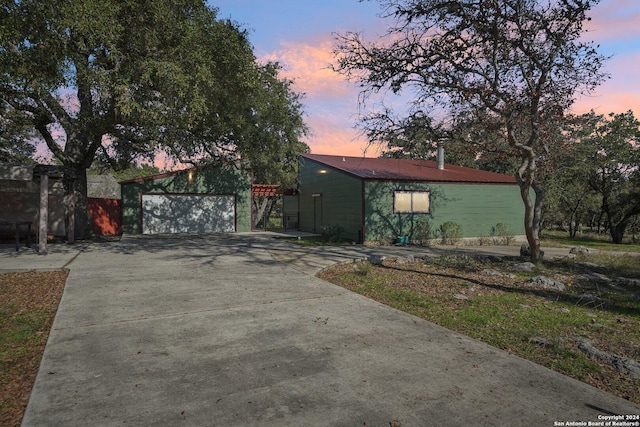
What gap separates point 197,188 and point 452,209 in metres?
14.8

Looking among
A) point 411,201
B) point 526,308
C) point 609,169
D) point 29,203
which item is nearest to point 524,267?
point 526,308

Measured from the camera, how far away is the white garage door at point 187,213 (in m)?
21.4

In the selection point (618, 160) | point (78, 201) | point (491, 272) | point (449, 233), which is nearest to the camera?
point (491, 272)

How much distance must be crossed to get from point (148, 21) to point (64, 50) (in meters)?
2.10

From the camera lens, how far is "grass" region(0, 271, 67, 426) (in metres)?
3.26

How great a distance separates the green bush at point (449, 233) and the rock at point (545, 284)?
9477mm

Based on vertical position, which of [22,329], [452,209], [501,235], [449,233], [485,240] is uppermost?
[452,209]

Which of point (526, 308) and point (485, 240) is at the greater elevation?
point (485, 240)

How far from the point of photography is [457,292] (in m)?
7.58

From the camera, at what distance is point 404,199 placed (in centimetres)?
1767

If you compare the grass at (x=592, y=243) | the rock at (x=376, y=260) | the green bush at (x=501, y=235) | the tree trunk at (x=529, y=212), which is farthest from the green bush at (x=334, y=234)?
the grass at (x=592, y=243)

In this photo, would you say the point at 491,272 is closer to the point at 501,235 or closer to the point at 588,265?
the point at 588,265

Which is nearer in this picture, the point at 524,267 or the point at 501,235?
the point at 524,267

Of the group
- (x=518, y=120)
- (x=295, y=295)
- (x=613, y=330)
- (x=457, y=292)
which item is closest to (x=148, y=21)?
(x=295, y=295)
